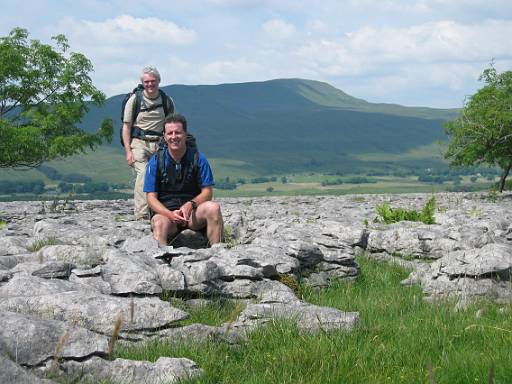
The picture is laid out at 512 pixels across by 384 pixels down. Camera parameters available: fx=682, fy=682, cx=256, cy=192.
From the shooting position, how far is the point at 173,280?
8781 mm

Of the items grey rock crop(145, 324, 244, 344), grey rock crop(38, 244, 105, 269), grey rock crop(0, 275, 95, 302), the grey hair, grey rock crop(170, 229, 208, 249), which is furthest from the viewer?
the grey hair

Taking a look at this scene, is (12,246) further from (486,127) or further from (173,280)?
(486,127)

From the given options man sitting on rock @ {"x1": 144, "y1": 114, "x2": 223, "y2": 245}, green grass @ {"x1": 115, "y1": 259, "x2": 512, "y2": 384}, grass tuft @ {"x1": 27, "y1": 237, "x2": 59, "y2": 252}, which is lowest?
green grass @ {"x1": 115, "y1": 259, "x2": 512, "y2": 384}

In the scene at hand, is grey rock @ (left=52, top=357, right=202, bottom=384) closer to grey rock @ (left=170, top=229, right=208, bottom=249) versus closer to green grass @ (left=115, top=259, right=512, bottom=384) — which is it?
green grass @ (left=115, top=259, right=512, bottom=384)

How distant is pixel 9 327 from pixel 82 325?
45.1 inches

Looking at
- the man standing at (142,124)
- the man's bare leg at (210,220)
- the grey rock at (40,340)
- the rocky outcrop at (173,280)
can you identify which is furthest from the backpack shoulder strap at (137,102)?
the grey rock at (40,340)

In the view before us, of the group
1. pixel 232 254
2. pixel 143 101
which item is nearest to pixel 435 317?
pixel 232 254

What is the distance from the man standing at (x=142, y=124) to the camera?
15.5 m

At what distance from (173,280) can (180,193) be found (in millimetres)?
3790

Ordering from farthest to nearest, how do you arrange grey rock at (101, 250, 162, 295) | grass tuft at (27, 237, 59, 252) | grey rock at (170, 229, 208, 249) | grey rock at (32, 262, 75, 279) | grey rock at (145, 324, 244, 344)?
1. grey rock at (170, 229, 208, 249)
2. grass tuft at (27, 237, 59, 252)
3. grey rock at (32, 262, 75, 279)
4. grey rock at (101, 250, 162, 295)
5. grey rock at (145, 324, 244, 344)

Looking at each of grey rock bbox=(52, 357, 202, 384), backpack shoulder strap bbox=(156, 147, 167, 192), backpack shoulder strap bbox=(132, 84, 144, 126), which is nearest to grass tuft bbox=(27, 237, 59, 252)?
backpack shoulder strap bbox=(156, 147, 167, 192)

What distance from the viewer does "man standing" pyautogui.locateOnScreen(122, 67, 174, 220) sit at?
1552 cm

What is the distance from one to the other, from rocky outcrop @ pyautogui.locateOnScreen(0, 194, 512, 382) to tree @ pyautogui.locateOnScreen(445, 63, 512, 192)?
1172 inches

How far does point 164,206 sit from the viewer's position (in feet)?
40.2
